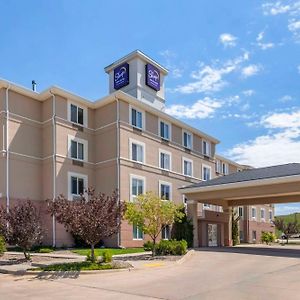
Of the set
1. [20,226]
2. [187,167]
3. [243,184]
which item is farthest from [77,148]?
[20,226]

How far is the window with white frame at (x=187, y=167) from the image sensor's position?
4131cm

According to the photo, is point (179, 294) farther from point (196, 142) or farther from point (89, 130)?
point (196, 142)

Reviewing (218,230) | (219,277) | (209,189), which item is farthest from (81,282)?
(218,230)

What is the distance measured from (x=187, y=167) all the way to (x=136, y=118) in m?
8.69

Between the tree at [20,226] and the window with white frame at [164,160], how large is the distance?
743 inches

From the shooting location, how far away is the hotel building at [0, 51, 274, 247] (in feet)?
104

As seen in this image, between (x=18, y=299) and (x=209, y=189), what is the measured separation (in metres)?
21.2

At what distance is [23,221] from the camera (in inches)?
802

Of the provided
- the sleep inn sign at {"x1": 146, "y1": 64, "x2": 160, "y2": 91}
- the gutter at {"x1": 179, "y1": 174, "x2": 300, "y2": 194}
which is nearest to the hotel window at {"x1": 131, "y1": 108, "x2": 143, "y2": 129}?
the gutter at {"x1": 179, "y1": 174, "x2": 300, "y2": 194}

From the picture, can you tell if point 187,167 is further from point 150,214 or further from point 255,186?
point 150,214

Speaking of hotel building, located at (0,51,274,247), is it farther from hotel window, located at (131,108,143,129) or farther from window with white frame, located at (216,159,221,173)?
window with white frame, located at (216,159,221,173)

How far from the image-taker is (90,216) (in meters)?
17.6

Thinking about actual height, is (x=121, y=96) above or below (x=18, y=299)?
above

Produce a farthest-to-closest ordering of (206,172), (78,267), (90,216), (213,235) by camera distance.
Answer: (206,172) → (213,235) → (90,216) → (78,267)
